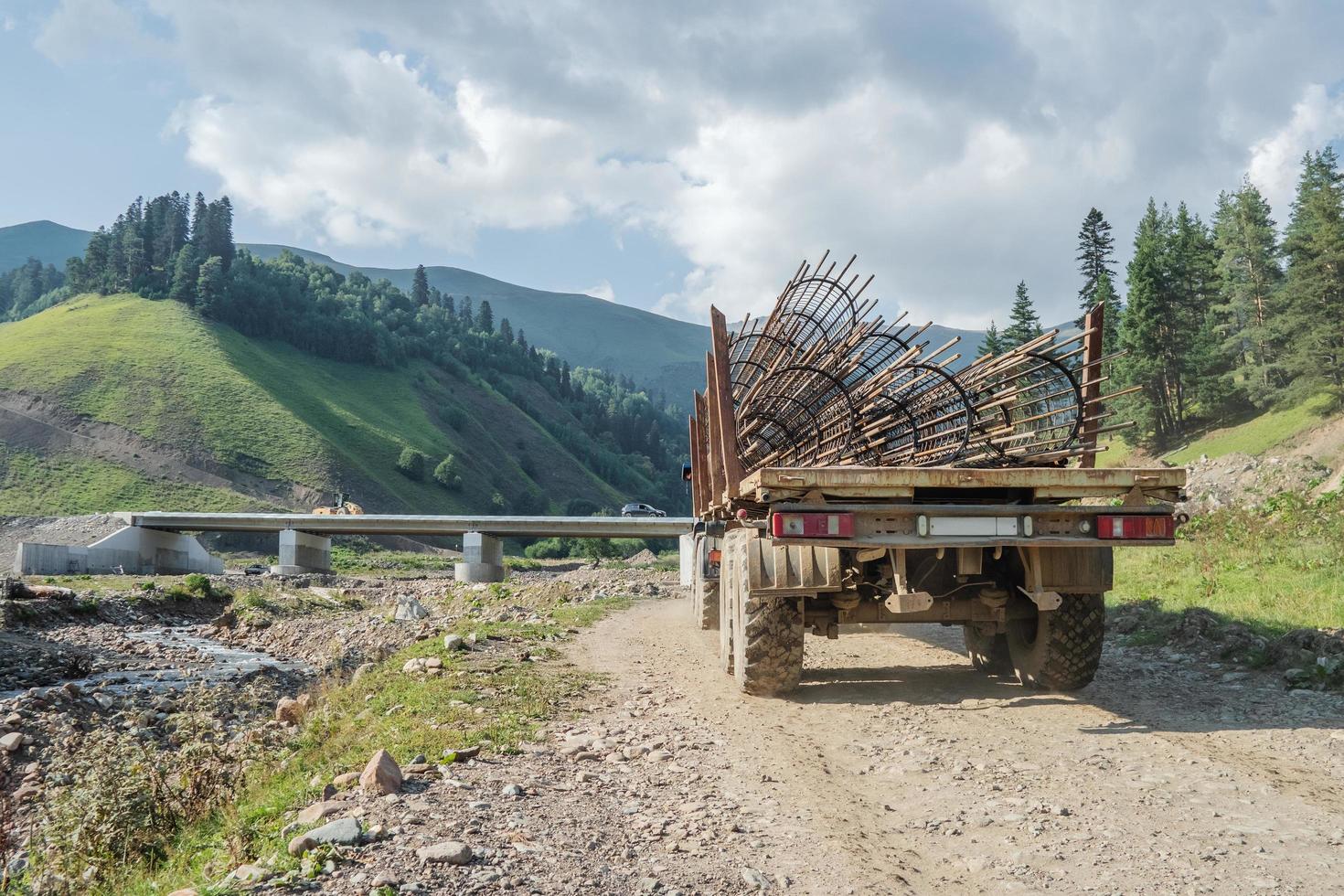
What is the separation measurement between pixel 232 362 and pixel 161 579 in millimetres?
91291

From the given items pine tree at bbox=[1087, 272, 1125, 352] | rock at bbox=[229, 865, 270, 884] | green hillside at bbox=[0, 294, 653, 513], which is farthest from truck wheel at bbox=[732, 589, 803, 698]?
green hillside at bbox=[0, 294, 653, 513]

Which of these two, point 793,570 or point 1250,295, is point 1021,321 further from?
point 793,570

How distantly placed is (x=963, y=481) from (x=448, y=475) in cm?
12057

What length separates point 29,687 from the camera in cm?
1533

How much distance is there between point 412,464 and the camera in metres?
119

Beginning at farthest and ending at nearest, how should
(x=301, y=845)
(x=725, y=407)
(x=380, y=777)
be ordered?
(x=725, y=407) < (x=380, y=777) < (x=301, y=845)

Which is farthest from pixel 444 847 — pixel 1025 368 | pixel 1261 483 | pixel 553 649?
pixel 1261 483

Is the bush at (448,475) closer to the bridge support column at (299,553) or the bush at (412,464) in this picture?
the bush at (412,464)

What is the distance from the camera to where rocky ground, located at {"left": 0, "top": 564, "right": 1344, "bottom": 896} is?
12.8ft

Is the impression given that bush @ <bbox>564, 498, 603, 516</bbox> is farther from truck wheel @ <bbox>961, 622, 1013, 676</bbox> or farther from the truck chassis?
the truck chassis

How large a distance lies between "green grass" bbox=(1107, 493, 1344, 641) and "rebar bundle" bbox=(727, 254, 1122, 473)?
3422 millimetres

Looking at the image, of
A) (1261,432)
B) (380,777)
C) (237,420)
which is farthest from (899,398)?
(237,420)

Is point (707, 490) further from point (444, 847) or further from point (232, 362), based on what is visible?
point (232, 362)

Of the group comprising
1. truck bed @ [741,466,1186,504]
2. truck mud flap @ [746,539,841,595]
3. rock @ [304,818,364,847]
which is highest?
truck bed @ [741,466,1186,504]
